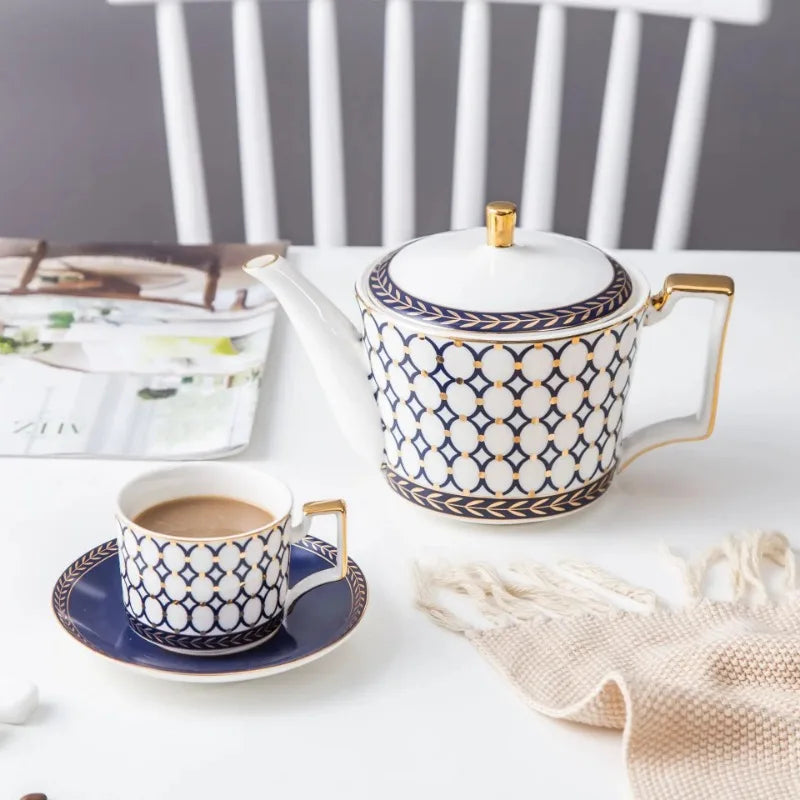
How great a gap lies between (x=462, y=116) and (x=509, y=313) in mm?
626

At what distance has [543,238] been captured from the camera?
26.2 inches

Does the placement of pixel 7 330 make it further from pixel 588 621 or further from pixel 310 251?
pixel 588 621

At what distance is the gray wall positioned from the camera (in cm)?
161

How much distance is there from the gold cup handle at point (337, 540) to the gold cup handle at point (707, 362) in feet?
0.66

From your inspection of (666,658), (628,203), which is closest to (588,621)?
(666,658)

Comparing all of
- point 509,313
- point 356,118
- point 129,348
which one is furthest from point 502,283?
point 356,118

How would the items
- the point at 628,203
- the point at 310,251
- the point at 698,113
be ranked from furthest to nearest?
1. the point at 628,203
2. the point at 698,113
3. the point at 310,251

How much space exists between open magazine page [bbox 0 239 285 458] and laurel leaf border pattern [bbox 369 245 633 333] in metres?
0.18

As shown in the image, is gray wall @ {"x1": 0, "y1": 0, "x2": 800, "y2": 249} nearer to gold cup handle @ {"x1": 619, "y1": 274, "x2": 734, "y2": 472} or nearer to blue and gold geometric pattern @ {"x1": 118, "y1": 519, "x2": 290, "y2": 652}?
gold cup handle @ {"x1": 619, "y1": 274, "x2": 734, "y2": 472}

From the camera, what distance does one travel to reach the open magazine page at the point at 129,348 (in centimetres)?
77

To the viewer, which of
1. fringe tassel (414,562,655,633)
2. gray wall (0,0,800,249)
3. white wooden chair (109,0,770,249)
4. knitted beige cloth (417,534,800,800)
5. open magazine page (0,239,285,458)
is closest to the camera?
knitted beige cloth (417,534,800,800)

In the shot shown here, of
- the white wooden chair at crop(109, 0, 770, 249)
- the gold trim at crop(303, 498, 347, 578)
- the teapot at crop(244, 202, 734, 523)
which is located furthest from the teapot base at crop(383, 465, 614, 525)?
the white wooden chair at crop(109, 0, 770, 249)

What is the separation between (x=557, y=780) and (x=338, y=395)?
→ 25cm

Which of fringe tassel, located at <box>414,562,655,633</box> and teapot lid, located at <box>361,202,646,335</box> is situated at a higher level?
teapot lid, located at <box>361,202,646,335</box>
